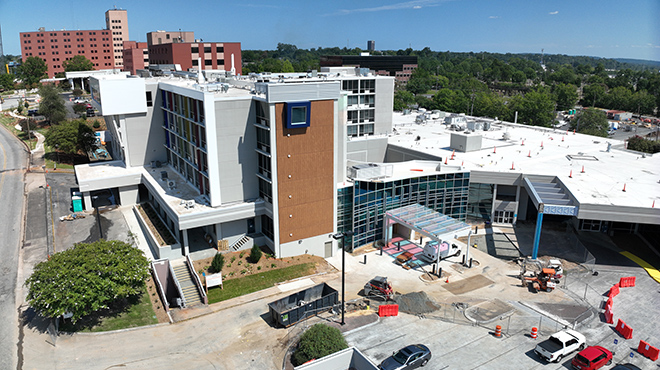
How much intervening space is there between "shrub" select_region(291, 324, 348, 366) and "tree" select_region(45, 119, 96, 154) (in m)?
58.8

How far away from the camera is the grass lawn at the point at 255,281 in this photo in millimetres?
36594

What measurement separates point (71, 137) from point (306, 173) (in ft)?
159

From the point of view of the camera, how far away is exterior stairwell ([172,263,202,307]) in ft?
118

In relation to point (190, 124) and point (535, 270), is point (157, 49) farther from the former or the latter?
point (535, 270)

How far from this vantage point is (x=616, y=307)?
115ft

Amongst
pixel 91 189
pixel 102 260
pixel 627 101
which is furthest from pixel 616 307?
pixel 627 101

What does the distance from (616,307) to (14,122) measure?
11900 cm

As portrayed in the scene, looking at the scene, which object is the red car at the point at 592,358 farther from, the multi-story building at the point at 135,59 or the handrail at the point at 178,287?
the multi-story building at the point at 135,59

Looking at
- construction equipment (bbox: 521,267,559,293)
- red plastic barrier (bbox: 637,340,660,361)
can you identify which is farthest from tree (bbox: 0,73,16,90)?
red plastic barrier (bbox: 637,340,660,361)

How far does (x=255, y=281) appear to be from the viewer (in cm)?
3862

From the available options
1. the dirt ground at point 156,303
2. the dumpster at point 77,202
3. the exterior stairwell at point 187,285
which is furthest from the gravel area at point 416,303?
the dumpster at point 77,202

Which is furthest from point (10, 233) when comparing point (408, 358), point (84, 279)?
point (408, 358)

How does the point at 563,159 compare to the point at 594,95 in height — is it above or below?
below

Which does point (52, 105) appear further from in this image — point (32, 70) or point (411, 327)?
point (32, 70)
